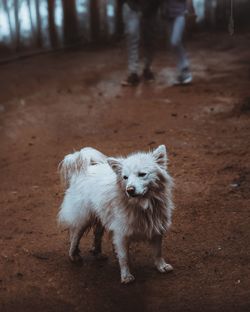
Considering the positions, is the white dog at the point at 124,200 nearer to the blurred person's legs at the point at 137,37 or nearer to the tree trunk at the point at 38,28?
the blurred person's legs at the point at 137,37

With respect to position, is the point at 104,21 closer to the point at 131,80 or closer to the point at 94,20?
the point at 94,20

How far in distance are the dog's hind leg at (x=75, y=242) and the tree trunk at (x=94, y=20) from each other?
11017 millimetres

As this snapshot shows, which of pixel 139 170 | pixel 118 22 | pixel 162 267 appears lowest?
pixel 118 22

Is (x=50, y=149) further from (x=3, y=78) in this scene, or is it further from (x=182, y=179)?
(x=3, y=78)

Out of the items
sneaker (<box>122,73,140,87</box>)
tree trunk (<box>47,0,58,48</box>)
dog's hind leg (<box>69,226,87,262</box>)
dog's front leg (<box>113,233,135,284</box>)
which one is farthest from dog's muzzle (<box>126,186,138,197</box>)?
tree trunk (<box>47,0,58,48</box>)

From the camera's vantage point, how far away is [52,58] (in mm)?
14391

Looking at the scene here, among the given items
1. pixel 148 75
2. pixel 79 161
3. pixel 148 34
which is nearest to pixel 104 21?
pixel 148 75

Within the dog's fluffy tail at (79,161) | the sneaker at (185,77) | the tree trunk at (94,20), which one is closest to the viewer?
the dog's fluffy tail at (79,161)

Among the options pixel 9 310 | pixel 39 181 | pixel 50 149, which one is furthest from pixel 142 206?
pixel 50 149

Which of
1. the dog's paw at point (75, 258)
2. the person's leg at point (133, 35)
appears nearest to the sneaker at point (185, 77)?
the person's leg at point (133, 35)

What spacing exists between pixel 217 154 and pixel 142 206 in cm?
309

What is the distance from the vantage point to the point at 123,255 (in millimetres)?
4770

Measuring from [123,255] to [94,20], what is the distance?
38.3 ft

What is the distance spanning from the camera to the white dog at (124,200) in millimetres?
4547
